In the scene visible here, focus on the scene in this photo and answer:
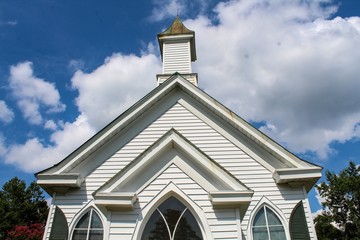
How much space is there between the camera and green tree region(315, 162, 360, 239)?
3786cm

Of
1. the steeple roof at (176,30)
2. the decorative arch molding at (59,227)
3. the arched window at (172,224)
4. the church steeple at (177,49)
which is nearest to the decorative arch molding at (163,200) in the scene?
the arched window at (172,224)

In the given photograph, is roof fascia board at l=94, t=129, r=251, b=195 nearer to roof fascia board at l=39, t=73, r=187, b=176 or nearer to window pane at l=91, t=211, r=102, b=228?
window pane at l=91, t=211, r=102, b=228

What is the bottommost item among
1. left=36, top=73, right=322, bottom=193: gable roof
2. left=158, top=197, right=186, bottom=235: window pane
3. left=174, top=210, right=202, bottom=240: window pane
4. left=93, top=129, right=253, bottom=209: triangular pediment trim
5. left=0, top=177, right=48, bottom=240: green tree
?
left=174, top=210, right=202, bottom=240: window pane

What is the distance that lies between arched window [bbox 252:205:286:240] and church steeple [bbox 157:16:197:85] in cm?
818

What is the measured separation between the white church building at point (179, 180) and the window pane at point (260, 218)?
0.10 ft

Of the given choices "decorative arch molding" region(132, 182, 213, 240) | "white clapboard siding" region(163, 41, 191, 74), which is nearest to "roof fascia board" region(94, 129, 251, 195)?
"decorative arch molding" region(132, 182, 213, 240)

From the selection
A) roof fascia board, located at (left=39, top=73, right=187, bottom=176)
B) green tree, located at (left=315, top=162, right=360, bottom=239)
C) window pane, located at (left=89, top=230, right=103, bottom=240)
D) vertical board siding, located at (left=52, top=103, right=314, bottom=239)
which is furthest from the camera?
green tree, located at (left=315, top=162, right=360, bottom=239)

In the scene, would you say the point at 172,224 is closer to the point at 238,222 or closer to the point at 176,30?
the point at 238,222

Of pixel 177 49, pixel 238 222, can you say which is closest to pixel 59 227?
pixel 238 222

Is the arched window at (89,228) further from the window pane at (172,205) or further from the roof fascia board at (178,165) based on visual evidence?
the window pane at (172,205)

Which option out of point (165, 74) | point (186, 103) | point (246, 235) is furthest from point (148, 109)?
point (246, 235)

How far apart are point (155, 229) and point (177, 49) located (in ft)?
36.9

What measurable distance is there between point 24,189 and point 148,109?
143ft

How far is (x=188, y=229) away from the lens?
7.17 metres
